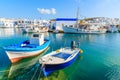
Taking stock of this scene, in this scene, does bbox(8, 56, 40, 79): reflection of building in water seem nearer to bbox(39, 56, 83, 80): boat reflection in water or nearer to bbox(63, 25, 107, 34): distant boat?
bbox(39, 56, 83, 80): boat reflection in water

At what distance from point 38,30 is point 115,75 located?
49842mm

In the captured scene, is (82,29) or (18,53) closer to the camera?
(18,53)

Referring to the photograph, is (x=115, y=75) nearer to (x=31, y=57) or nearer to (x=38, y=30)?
(x=31, y=57)

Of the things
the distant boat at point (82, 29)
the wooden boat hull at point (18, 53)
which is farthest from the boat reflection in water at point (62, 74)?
the distant boat at point (82, 29)

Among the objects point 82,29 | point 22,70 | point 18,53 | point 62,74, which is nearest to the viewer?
point 62,74

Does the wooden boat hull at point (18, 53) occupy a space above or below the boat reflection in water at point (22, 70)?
above

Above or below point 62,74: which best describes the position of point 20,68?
above

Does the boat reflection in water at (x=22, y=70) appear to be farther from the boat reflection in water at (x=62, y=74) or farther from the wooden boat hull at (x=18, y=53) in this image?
the boat reflection in water at (x=62, y=74)

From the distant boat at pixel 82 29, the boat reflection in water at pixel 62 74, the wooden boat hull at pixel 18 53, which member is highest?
the distant boat at pixel 82 29

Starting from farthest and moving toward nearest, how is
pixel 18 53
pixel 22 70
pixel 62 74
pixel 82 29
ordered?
pixel 82 29, pixel 18 53, pixel 22 70, pixel 62 74

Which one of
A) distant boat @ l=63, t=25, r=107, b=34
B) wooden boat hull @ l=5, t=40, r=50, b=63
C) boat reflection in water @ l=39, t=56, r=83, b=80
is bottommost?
boat reflection in water @ l=39, t=56, r=83, b=80

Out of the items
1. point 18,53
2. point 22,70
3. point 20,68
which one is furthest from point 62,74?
point 18,53

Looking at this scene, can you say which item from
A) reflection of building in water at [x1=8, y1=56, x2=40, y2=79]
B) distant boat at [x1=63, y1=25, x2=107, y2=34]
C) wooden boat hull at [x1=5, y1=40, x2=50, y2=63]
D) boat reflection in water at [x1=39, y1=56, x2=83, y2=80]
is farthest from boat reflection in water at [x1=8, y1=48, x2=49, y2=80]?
distant boat at [x1=63, y1=25, x2=107, y2=34]

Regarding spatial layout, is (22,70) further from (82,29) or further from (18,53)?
(82,29)
